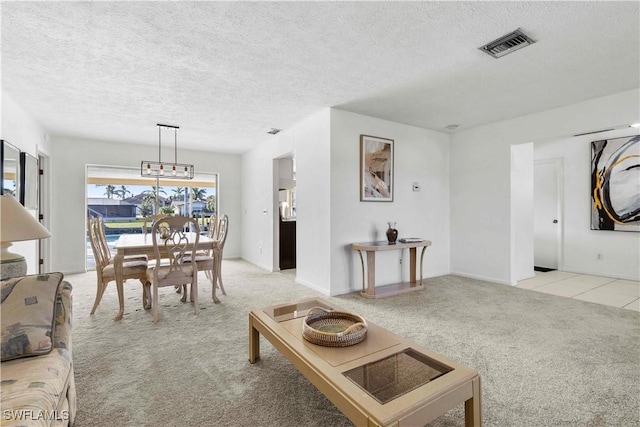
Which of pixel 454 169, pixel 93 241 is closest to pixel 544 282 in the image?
pixel 454 169

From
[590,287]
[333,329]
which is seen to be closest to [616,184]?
[590,287]

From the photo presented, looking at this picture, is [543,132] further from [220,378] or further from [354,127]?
[220,378]

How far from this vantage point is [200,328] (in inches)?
111

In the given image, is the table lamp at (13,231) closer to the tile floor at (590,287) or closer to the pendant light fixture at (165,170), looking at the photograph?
the pendant light fixture at (165,170)

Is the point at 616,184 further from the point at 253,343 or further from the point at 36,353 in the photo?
the point at 36,353

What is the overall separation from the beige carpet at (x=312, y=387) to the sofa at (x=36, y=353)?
0.48 metres

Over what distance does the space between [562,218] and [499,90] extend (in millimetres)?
3639

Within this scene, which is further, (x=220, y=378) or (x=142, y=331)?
(x=142, y=331)

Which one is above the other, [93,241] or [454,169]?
[454,169]

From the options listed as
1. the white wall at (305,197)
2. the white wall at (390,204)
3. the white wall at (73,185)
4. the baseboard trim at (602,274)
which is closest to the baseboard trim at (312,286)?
the white wall at (305,197)

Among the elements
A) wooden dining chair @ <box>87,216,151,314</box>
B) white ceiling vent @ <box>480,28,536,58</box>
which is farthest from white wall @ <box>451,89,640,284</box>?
wooden dining chair @ <box>87,216,151,314</box>

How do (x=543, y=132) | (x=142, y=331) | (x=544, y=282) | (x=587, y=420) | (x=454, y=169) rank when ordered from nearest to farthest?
(x=587, y=420), (x=142, y=331), (x=543, y=132), (x=544, y=282), (x=454, y=169)

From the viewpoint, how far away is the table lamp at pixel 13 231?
1643 mm

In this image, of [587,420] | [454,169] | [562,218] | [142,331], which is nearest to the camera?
[587,420]
